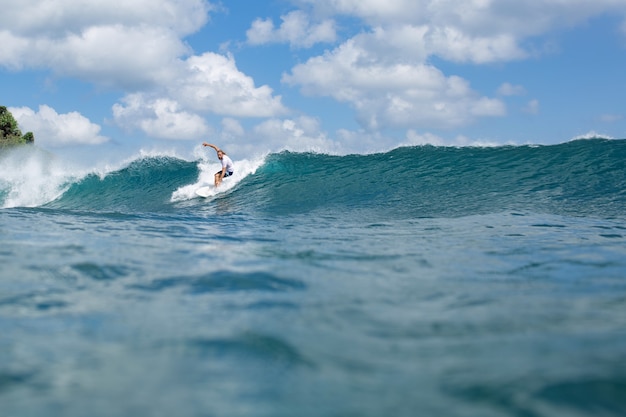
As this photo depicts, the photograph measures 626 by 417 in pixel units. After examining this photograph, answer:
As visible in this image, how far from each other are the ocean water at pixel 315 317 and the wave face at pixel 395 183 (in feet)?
6.85

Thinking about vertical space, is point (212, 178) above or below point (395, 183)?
above

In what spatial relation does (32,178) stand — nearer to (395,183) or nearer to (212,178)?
(212,178)

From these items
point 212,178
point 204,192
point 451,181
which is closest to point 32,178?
point 212,178

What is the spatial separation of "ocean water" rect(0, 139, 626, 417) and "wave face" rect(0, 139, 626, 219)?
6.85 ft

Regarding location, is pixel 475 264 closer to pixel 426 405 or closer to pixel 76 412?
pixel 426 405

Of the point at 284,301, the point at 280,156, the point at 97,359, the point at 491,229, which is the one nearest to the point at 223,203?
the point at 280,156

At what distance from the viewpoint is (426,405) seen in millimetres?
2428

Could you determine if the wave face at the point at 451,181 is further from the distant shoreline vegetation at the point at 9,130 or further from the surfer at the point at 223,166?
the distant shoreline vegetation at the point at 9,130

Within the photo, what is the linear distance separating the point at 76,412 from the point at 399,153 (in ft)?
54.9

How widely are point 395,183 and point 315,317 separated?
12.0 metres

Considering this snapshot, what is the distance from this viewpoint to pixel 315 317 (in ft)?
12.3

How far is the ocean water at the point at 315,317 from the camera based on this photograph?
2.54 meters

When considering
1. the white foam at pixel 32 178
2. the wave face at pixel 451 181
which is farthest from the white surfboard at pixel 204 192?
the white foam at pixel 32 178

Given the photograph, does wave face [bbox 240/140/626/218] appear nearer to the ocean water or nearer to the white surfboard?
the white surfboard
